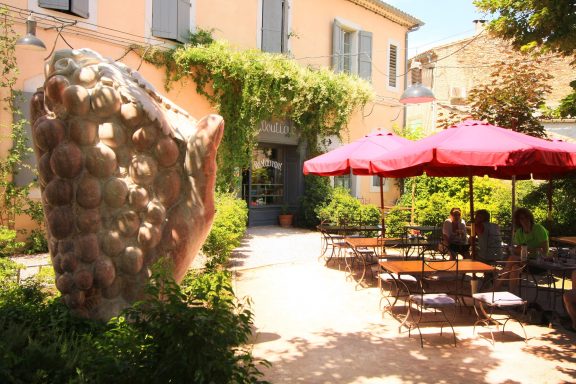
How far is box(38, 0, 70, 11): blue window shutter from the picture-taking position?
916cm

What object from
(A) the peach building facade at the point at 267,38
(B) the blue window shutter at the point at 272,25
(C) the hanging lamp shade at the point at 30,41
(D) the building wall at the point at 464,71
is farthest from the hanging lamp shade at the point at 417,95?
(D) the building wall at the point at 464,71

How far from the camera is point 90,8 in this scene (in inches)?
394

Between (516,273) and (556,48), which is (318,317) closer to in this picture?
(516,273)

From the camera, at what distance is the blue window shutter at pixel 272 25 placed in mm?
13555

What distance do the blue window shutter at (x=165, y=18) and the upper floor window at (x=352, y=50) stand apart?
5938mm

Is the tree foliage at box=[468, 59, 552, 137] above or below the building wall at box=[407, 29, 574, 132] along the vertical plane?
below

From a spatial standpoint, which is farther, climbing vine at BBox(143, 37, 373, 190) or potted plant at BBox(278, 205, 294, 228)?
potted plant at BBox(278, 205, 294, 228)

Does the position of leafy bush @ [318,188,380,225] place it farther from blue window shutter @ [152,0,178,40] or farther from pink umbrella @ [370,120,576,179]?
pink umbrella @ [370,120,576,179]

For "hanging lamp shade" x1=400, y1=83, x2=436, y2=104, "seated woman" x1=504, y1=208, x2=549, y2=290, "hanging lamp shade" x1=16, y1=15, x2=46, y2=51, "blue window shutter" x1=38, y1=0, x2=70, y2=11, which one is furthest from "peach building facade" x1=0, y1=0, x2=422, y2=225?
"seated woman" x1=504, y1=208, x2=549, y2=290

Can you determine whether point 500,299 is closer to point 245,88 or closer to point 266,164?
point 245,88

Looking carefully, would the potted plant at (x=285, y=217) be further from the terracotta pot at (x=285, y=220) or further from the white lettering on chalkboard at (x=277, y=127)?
the white lettering on chalkboard at (x=277, y=127)

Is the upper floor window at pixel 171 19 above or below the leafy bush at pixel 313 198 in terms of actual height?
above

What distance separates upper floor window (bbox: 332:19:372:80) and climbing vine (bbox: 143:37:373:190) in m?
2.01

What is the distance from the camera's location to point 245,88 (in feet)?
39.2
